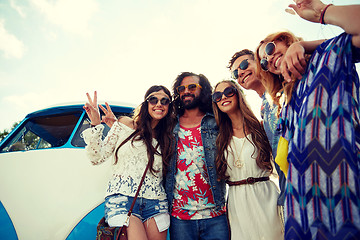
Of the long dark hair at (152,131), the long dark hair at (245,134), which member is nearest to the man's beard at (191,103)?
the long dark hair at (152,131)

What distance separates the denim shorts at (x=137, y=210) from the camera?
6.26ft

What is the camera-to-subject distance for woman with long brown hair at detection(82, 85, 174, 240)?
1.99m

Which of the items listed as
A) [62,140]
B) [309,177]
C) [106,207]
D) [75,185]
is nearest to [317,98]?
[309,177]

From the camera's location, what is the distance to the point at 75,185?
2332 mm

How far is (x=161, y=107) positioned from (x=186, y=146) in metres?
0.56

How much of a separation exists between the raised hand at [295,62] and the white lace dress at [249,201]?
44.9 inches

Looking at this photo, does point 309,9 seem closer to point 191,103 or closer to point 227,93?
point 227,93

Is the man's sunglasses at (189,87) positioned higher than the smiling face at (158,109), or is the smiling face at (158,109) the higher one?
the man's sunglasses at (189,87)

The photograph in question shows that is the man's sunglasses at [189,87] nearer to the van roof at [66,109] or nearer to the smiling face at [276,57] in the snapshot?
the van roof at [66,109]

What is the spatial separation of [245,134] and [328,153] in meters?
1.32

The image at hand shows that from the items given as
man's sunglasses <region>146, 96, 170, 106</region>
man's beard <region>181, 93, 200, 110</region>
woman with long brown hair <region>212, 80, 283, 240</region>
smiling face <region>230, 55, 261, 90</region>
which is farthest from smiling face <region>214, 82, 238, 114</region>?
man's sunglasses <region>146, 96, 170, 106</region>

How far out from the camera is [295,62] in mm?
1225

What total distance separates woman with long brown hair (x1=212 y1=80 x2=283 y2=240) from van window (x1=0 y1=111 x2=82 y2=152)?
2.01 meters

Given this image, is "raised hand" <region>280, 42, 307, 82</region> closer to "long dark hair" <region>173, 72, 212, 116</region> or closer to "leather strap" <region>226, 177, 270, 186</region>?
"leather strap" <region>226, 177, 270, 186</region>
